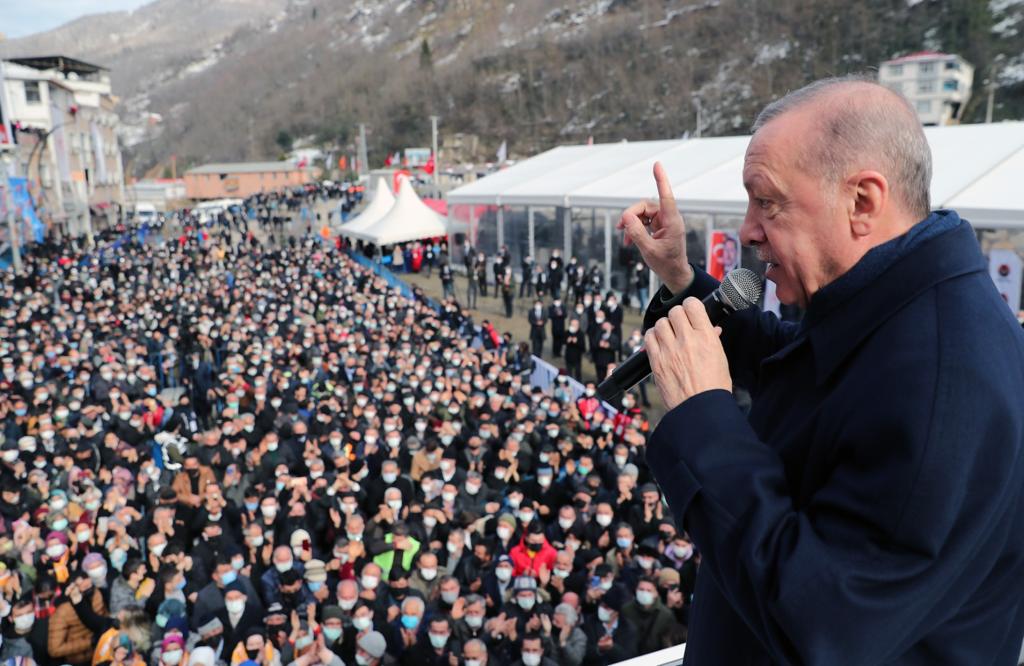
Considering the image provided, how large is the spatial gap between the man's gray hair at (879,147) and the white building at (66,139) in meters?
33.8

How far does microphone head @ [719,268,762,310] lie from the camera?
1.59m

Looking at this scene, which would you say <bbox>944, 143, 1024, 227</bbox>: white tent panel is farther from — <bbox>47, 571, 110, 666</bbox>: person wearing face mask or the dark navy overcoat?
<bbox>47, 571, 110, 666</bbox>: person wearing face mask

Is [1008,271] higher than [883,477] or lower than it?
lower

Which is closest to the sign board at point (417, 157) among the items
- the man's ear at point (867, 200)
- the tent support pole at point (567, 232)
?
the tent support pole at point (567, 232)

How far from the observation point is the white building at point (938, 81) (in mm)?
54344

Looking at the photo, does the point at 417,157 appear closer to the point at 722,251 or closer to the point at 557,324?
the point at 557,324

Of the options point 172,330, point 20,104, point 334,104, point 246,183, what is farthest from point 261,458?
point 334,104

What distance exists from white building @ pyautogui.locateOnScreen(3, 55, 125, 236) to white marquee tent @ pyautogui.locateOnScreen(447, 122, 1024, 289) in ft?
62.2

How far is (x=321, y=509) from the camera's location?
7293mm

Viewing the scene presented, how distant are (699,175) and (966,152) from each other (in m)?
5.21

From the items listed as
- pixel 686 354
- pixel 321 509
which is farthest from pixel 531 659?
pixel 686 354

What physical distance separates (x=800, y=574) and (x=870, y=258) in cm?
46

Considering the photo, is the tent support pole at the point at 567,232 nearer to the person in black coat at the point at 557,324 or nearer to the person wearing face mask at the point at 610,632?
the person in black coat at the point at 557,324

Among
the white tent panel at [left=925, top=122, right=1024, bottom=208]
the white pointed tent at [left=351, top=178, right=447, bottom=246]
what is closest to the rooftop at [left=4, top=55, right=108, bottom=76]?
the white pointed tent at [left=351, top=178, right=447, bottom=246]
